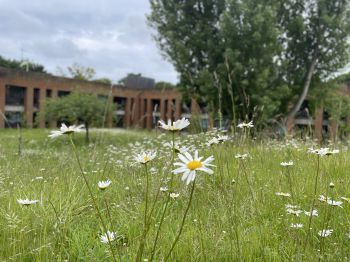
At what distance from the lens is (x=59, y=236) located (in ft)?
6.86

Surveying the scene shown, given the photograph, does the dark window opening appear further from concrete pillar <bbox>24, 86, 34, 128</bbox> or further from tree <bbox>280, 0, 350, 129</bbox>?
tree <bbox>280, 0, 350, 129</bbox>

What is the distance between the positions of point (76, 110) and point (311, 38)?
14.2 meters

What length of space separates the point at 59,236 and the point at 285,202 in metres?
1.68

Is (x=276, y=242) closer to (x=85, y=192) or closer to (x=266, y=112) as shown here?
(x=85, y=192)

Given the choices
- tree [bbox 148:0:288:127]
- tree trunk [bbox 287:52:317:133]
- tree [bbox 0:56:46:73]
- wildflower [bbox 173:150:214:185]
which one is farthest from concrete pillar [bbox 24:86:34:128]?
wildflower [bbox 173:150:214:185]

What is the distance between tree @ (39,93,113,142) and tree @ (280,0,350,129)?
11.3 metres

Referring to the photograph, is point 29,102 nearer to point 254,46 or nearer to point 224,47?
point 224,47

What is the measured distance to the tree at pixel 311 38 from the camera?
18109 millimetres

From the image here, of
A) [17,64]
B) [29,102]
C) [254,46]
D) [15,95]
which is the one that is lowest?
[29,102]

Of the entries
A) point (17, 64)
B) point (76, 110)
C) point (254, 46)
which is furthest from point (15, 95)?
point (254, 46)

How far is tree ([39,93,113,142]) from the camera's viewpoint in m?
22.7

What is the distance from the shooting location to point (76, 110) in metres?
22.5

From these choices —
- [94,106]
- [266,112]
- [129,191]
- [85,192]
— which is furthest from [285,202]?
[94,106]

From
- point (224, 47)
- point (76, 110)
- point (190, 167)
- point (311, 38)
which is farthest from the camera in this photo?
point (76, 110)
